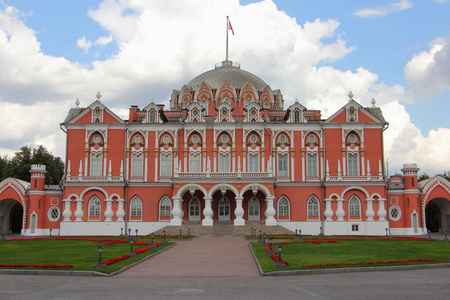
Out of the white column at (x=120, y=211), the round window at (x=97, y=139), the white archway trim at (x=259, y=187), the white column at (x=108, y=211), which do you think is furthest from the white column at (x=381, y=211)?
the round window at (x=97, y=139)

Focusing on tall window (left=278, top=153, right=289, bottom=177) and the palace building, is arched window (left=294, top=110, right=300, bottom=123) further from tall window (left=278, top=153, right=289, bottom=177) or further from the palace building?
tall window (left=278, top=153, right=289, bottom=177)

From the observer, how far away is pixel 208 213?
2008 inches

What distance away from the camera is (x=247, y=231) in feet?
161

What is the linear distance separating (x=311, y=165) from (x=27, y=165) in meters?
38.8

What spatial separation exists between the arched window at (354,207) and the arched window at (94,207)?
2659 centimetres

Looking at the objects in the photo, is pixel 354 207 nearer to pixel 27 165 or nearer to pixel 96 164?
pixel 96 164

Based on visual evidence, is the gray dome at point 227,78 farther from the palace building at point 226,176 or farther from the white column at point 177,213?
the white column at point 177,213

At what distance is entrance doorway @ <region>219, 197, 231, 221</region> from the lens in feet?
179

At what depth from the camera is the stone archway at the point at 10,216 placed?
194 feet

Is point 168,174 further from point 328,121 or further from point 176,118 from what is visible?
point 328,121

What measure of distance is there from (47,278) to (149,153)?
35.1 meters

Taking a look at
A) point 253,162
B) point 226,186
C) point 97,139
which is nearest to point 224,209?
point 226,186

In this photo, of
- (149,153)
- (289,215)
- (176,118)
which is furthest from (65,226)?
(289,215)

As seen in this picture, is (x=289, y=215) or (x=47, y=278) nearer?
(x=47, y=278)
